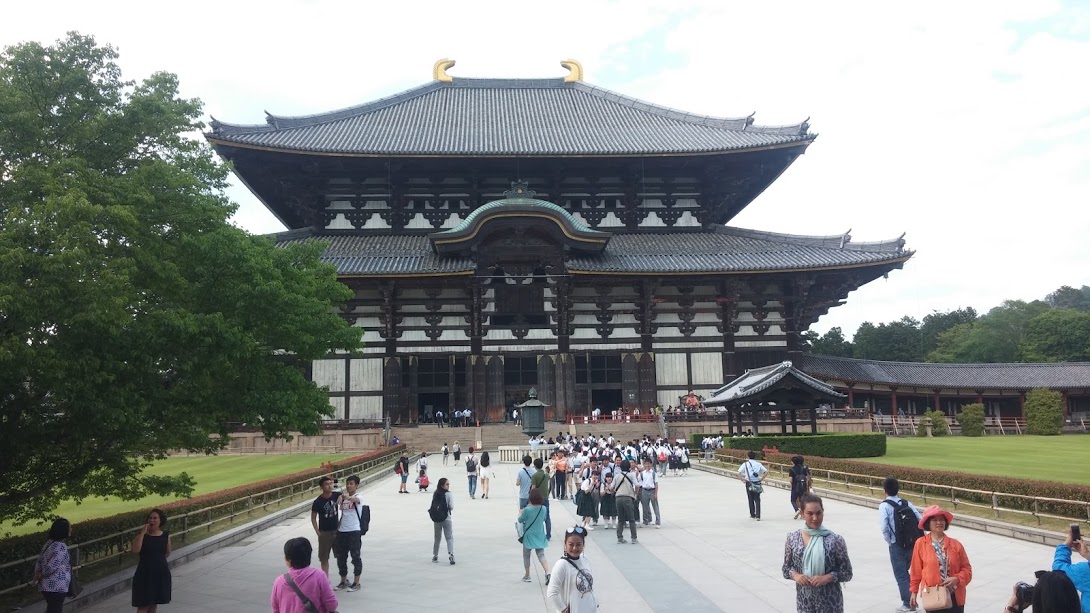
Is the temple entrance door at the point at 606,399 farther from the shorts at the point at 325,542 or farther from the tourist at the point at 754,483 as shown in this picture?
the shorts at the point at 325,542

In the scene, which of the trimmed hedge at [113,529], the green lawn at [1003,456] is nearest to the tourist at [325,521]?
the trimmed hedge at [113,529]

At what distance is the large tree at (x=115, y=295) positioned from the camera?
9.33 metres

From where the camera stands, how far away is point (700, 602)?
10.6m

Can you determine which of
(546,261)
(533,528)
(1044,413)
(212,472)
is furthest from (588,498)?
(1044,413)

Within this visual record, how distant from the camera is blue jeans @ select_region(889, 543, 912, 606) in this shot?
9961mm

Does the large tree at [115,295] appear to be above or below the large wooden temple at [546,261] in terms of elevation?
below

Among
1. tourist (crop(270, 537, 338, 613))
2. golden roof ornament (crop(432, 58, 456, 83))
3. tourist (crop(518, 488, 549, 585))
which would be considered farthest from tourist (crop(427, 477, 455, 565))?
golden roof ornament (crop(432, 58, 456, 83))

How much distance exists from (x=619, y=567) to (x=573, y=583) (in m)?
6.08

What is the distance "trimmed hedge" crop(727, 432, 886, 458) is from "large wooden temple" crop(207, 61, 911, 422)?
491 inches

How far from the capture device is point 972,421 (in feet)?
152

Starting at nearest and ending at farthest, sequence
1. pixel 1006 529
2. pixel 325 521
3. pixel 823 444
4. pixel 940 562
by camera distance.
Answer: pixel 940 562 → pixel 325 521 → pixel 1006 529 → pixel 823 444

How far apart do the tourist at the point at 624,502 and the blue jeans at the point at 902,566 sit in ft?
20.2

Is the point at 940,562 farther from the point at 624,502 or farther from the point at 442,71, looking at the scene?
the point at 442,71

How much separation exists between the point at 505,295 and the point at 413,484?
18.9 m
